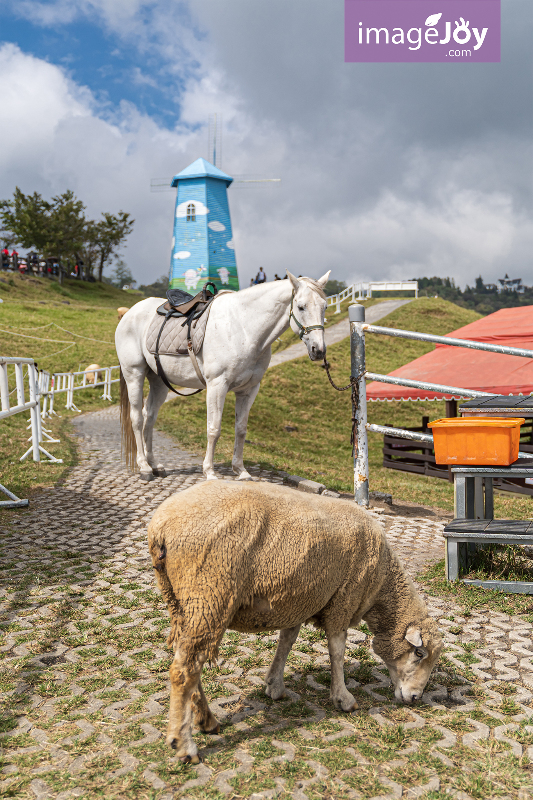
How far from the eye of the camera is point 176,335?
28.2 feet

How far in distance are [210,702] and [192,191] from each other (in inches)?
1488

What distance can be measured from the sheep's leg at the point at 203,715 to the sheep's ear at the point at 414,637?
1.07 meters

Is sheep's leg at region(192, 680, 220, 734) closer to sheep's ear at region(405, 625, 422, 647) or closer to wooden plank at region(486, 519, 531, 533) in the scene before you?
sheep's ear at region(405, 625, 422, 647)

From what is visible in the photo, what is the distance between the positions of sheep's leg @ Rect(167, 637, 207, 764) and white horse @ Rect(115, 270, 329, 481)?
4678 millimetres

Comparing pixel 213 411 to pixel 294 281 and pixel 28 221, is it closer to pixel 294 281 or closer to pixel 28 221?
pixel 294 281

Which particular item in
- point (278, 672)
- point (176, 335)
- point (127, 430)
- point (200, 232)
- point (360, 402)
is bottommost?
point (278, 672)

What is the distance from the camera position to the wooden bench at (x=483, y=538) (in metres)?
4.72

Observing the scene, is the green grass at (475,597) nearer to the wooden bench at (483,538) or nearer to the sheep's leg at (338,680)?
the wooden bench at (483,538)

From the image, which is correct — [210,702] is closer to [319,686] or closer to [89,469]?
Result: [319,686]

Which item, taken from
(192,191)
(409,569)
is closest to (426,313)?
(192,191)

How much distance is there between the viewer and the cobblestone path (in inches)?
106

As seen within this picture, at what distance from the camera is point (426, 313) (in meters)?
40.8

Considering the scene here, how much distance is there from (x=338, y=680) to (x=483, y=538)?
79.2 inches

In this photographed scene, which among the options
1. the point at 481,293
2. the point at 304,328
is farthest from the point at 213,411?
the point at 481,293
